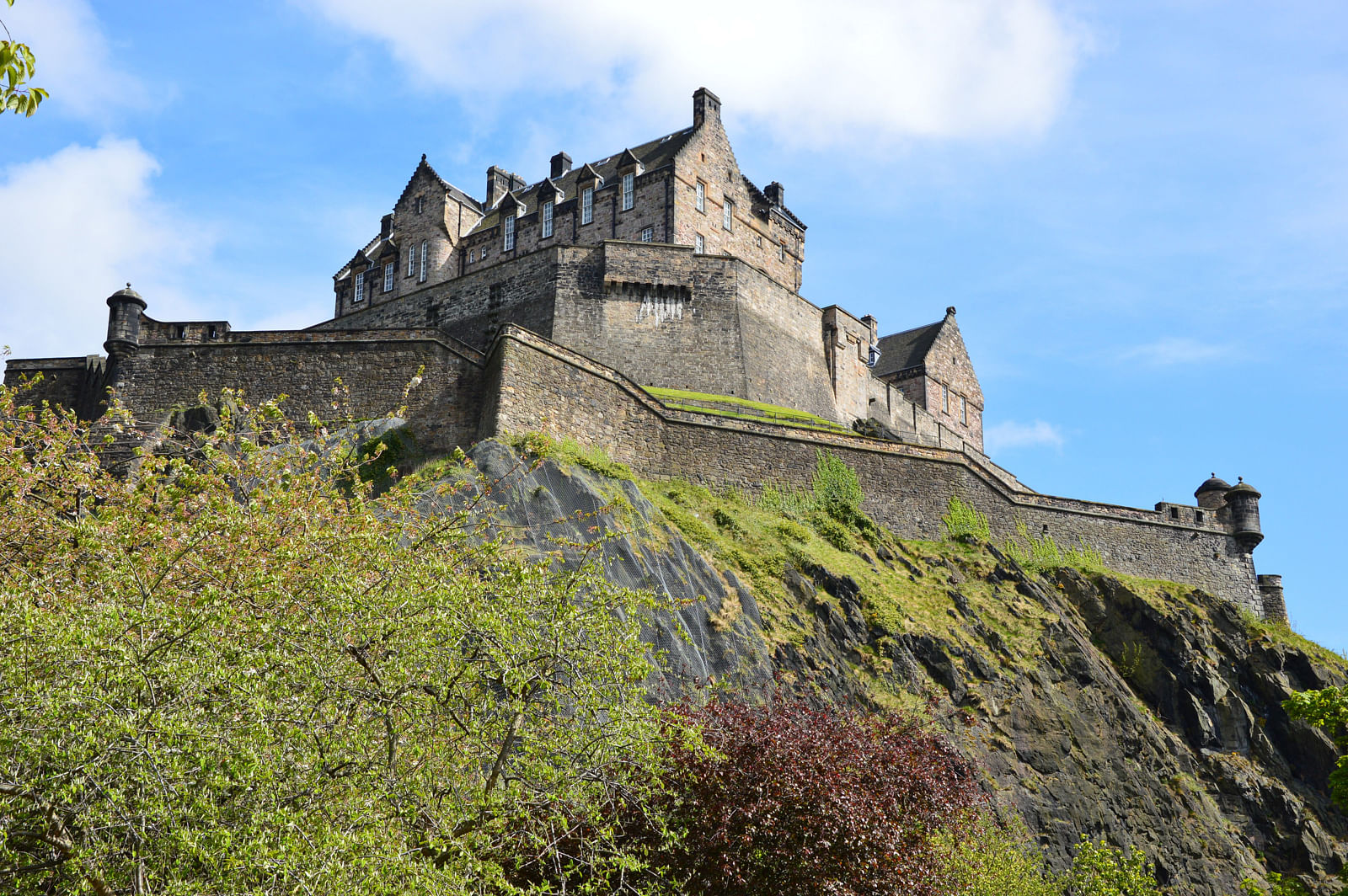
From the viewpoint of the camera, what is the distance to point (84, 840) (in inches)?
439

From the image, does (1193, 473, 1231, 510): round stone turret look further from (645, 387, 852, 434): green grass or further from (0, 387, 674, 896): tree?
(0, 387, 674, 896): tree

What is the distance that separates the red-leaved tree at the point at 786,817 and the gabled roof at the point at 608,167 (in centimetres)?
3310

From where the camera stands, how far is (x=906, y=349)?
61156 mm

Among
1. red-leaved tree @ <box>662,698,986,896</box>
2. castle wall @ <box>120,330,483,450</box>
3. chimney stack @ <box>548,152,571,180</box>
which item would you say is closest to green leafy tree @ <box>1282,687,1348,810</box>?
red-leaved tree @ <box>662,698,986,896</box>

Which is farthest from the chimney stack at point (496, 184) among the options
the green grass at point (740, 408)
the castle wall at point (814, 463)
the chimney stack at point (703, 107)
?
the castle wall at point (814, 463)

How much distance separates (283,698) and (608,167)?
1642 inches

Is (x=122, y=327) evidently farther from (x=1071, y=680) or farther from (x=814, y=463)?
(x=1071, y=680)

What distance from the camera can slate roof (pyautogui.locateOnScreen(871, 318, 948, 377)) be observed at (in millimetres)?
59469

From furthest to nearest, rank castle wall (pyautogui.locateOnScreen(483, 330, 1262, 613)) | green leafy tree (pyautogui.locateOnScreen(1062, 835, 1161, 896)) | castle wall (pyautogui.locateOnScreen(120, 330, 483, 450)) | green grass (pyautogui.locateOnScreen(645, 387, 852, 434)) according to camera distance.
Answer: green grass (pyautogui.locateOnScreen(645, 387, 852, 434)), castle wall (pyautogui.locateOnScreen(120, 330, 483, 450)), castle wall (pyautogui.locateOnScreen(483, 330, 1262, 613)), green leafy tree (pyautogui.locateOnScreen(1062, 835, 1161, 896))

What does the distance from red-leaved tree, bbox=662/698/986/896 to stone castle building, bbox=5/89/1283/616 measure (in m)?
11.9

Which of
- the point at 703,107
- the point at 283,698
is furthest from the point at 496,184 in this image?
the point at 283,698

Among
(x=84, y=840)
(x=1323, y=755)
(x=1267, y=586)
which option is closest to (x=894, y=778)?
(x=84, y=840)

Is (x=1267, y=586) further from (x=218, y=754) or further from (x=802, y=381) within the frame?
(x=218, y=754)

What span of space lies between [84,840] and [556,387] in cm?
2288
